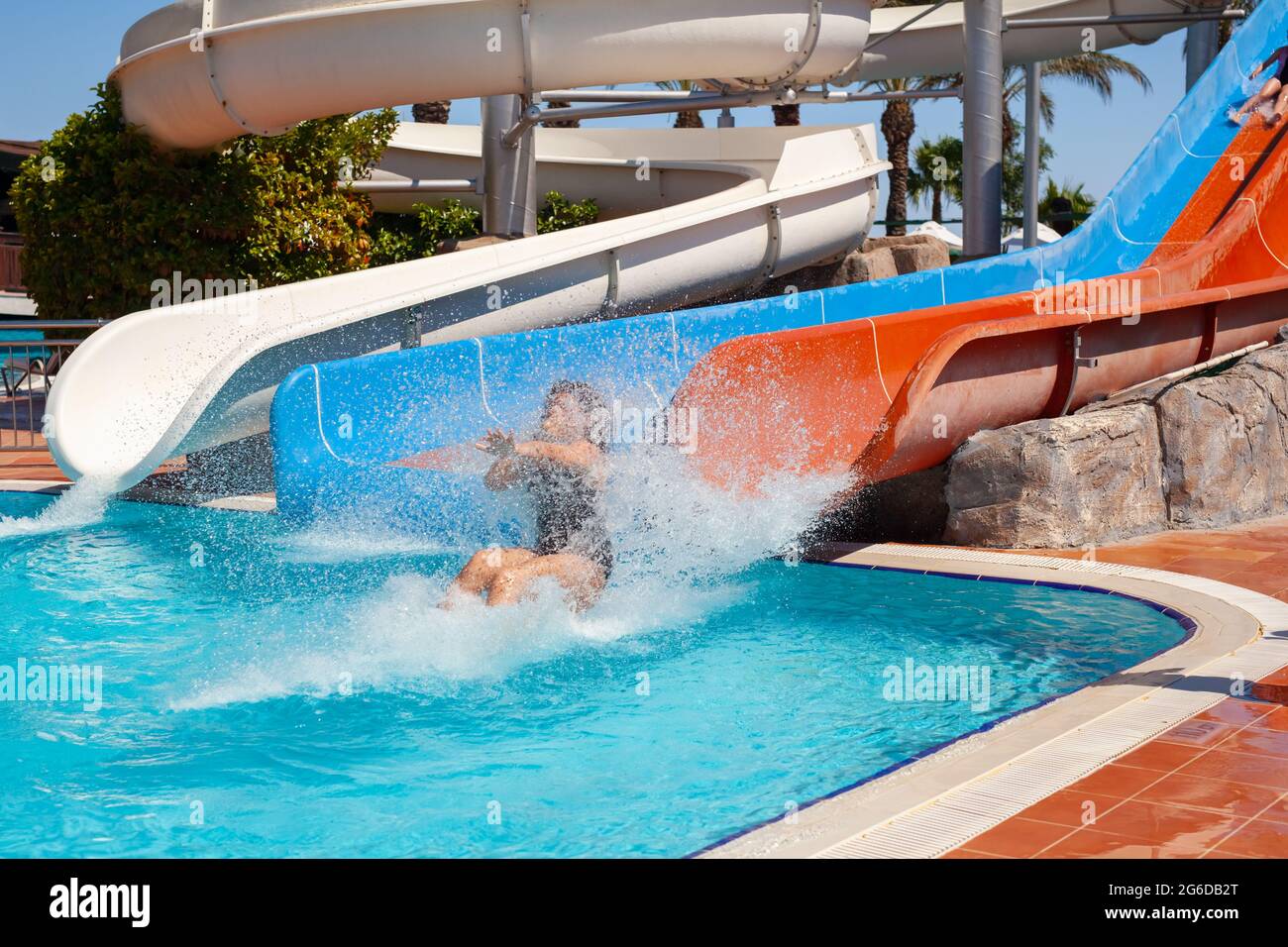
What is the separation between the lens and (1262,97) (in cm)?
1223

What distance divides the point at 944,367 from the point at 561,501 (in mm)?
2802

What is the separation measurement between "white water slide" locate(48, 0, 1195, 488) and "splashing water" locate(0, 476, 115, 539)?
0.84 m

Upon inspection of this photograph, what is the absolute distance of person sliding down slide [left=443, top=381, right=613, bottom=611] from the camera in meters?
6.05

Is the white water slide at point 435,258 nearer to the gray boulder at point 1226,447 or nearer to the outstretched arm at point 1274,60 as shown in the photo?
the outstretched arm at point 1274,60

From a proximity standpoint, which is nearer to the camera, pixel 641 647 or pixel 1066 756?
pixel 1066 756

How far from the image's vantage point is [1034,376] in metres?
8.45

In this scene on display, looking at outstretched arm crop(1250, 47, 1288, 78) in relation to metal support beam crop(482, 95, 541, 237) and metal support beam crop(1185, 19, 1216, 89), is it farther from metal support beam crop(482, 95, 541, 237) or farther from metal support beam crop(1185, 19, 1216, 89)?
metal support beam crop(482, 95, 541, 237)

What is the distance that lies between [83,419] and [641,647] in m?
4.47

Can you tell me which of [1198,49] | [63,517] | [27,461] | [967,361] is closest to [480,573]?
[967,361]

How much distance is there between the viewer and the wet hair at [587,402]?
20.4 feet

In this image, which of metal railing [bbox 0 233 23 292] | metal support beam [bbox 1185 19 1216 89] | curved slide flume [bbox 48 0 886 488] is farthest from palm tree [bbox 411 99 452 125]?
metal support beam [bbox 1185 19 1216 89]

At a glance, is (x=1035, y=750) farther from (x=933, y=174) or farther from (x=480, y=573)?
(x=933, y=174)
